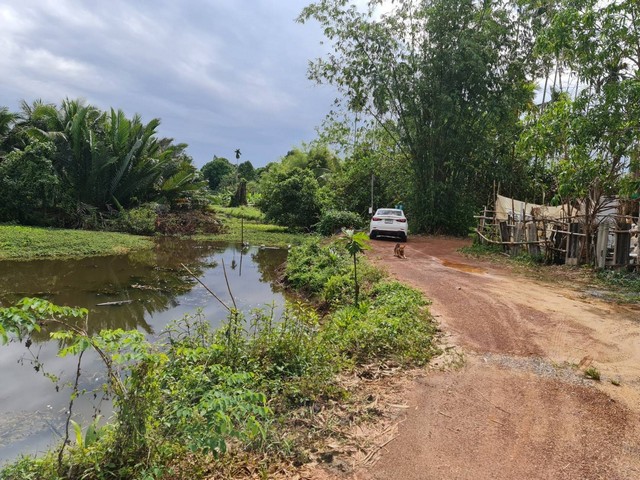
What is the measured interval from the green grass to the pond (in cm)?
84

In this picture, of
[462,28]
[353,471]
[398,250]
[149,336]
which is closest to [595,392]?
[353,471]

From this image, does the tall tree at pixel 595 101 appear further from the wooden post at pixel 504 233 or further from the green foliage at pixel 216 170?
the green foliage at pixel 216 170

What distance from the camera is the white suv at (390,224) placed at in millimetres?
18578

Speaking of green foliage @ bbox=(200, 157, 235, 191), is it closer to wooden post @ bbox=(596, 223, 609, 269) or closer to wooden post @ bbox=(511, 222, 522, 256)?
wooden post @ bbox=(511, 222, 522, 256)

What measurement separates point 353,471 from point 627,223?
10.7 metres

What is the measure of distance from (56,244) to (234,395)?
15.8 metres

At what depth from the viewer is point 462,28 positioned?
19781 millimetres

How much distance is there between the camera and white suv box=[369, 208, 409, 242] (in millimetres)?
18578

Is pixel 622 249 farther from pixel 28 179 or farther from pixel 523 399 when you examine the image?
pixel 28 179

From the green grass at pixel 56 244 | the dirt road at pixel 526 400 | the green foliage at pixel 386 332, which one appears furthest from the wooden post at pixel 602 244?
the green grass at pixel 56 244

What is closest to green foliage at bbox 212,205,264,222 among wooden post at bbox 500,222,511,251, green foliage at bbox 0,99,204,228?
green foliage at bbox 0,99,204,228

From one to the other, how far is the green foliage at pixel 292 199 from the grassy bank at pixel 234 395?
20.0 m

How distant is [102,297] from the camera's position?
400 inches

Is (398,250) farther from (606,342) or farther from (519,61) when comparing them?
(519,61)
